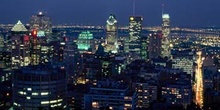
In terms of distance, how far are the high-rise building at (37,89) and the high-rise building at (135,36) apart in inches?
1178

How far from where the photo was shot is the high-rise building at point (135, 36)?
5047cm

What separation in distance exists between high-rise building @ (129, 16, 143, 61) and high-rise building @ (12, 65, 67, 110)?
29916 millimetres

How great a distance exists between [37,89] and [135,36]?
119 feet

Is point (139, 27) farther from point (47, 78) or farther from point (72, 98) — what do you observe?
point (47, 78)

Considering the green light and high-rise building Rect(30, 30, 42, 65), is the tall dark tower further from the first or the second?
high-rise building Rect(30, 30, 42, 65)

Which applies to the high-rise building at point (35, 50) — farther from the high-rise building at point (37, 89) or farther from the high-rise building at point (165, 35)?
the high-rise building at point (165, 35)

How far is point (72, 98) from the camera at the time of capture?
23.0 meters

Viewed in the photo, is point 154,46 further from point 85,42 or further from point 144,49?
point 85,42

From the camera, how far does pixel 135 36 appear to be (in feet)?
177

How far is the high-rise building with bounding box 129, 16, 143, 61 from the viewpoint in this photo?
50469 millimetres

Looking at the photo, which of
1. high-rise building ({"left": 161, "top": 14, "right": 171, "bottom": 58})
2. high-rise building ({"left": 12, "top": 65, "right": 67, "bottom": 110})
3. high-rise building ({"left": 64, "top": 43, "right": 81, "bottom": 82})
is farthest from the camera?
high-rise building ({"left": 161, "top": 14, "right": 171, "bottom": 58})

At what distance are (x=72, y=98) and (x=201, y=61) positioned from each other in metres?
22.4

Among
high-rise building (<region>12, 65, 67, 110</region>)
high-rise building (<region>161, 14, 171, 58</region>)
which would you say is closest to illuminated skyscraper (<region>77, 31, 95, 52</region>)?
high-rise building (<region>161, 14, 171, 58</region>)

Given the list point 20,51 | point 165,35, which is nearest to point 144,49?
point 165,35
